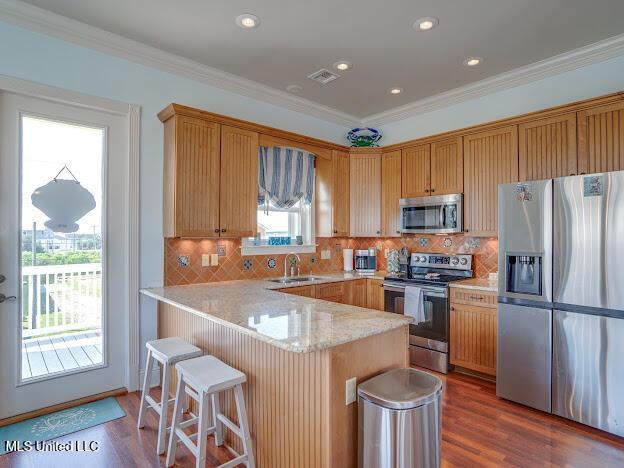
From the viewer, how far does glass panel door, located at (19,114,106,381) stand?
2.63 m

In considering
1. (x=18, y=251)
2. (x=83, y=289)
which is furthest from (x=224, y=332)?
(x=18, y=251)

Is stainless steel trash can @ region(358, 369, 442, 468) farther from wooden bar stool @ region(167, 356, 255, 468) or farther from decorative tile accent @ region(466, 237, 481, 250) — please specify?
decorative tile accent @ region(466, 237, 481, 250)

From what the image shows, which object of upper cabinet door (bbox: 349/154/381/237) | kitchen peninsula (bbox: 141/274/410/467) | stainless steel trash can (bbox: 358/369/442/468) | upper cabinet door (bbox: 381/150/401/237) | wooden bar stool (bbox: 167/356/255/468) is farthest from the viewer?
upper cabinet door (bbox: 349/154/381/237)

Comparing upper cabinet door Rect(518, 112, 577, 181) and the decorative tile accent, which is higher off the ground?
upper cabinet door Rect(518, 112, 577, 181)

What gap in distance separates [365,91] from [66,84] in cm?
278

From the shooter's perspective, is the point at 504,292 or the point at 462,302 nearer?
the point at 504,292

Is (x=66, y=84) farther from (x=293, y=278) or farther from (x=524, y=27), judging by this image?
(x=524, y=27)

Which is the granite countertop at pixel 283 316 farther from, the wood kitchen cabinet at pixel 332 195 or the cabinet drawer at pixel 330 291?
the wood kitchen cabinet at pixel 332 195

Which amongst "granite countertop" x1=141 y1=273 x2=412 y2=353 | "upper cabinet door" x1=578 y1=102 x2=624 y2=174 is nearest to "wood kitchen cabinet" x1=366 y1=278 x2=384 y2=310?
"granite countertop" x1=141 y1=273 x2=412 y2=353

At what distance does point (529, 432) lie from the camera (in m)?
2.43

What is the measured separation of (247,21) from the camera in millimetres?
2639

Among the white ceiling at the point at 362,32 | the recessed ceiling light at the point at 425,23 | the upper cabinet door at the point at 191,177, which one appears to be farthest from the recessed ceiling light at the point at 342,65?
the upper cabinet door at the point at 191,177

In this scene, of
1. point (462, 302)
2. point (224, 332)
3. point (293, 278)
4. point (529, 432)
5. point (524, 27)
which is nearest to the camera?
point (224, 332)

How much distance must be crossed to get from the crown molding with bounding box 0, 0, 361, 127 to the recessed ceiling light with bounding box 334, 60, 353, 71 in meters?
0.82
